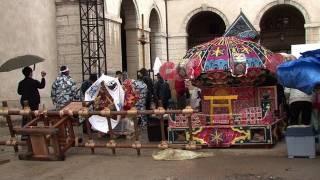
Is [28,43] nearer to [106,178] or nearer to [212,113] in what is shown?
[212,113]

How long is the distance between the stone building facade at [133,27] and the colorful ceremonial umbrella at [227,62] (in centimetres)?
767

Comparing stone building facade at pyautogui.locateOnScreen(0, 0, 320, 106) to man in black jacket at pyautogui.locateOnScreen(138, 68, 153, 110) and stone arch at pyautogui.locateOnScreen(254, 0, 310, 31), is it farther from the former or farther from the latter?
man in black jacket at pyautogui.locateOnScreen(138, 68, 153, 110)

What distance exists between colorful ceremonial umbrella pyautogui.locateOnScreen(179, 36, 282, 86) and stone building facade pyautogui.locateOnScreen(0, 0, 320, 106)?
767 centimetres

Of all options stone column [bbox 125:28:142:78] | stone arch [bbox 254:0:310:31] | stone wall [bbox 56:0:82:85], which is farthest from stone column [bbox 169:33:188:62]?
stone wall [bbox 56:0:82:85]

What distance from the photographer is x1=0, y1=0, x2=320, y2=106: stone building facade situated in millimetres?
17814

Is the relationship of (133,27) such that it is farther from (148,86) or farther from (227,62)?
(227,62)

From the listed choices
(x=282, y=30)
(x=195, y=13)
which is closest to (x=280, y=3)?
(x=282, y=30)

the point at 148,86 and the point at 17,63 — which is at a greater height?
the point at 17,63

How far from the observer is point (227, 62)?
11047mm

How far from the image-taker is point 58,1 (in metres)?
20.1

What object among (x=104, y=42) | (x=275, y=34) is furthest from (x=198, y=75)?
(x=275, y=34)

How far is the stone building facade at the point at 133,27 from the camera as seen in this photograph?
17.8 meters

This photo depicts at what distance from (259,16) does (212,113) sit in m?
20.0

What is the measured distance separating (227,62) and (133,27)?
1460 centimetres
